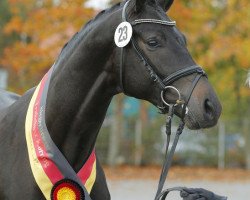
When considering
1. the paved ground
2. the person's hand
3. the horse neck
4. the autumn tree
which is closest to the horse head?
the horse neck

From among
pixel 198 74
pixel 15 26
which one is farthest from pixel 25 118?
pixel 15 26

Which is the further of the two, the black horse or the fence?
the fence

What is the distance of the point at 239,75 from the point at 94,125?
19175 mm

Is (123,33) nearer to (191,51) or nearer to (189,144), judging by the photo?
(191,51)

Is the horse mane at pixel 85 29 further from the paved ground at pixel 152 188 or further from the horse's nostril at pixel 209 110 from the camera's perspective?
the paved ground at pixel 152 188

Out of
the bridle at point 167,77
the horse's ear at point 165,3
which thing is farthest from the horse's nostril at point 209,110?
the horse's ear at point 165,3

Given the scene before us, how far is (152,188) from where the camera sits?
1385 cm

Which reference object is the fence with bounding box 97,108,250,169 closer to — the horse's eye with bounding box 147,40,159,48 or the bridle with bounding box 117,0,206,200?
the bridle with bounding box 117,0,206,200

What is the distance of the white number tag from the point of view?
3867mm

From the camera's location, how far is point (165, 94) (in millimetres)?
3826

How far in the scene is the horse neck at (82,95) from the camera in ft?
13.3

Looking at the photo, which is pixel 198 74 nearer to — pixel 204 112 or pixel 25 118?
pixel 204 112

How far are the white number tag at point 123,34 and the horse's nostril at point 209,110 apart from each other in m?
0.64

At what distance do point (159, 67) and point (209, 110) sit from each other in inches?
16.5
